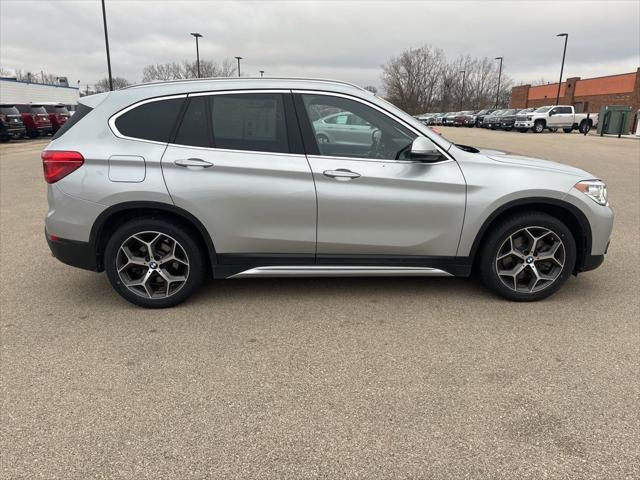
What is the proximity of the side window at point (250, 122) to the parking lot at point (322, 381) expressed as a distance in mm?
1326

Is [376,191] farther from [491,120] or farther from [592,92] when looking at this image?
[592,92]

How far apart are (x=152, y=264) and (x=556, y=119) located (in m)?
37.7

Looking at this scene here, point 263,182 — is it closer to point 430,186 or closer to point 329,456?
point 430,186

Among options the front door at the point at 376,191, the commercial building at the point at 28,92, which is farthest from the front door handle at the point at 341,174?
the commercial building at the point at 28,92

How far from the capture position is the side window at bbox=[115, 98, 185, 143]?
370 cm

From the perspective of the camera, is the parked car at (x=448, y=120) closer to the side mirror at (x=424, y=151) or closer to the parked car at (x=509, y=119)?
the parked car at (x=509, y=119)

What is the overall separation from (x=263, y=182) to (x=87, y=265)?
1573mm

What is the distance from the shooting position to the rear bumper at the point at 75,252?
375 centimetres

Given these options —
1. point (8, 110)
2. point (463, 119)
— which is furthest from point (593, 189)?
point (463, 119)

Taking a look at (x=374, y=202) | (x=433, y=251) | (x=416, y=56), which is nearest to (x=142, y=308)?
(x=374, y=202)

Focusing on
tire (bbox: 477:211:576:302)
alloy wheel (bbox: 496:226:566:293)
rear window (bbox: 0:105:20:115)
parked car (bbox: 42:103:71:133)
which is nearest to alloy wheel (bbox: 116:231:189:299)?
tire (bbox: 477:211:576:302)

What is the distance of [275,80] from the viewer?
3848mm

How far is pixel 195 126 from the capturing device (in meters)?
3.72

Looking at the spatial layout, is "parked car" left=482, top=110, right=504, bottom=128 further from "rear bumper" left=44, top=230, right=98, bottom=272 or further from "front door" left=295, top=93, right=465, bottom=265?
"rear bumper" left=44, top=230, right=98, bottom=272
